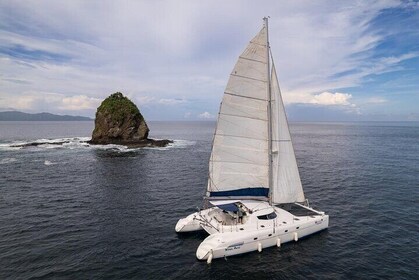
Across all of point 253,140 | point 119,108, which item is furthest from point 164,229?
point 119,108

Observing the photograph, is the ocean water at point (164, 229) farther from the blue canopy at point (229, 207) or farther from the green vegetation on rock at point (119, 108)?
the green vegetation on rock at point (119, 108)

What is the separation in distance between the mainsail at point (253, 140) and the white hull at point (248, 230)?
2.30 meters

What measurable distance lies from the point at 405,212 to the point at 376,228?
6.84 meters

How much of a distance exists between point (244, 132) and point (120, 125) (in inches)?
3241

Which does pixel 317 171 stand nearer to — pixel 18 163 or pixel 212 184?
pixel 212 184

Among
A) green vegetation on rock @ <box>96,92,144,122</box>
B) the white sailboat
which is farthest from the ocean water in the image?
green vegetation on rock @ <box>96,92,144,122</box>

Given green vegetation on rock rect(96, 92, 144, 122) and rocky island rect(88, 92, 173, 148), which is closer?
green vegetation on rock rect(96, 92, 144, 122)

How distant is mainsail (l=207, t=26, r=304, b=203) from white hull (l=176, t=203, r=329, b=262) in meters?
2.30

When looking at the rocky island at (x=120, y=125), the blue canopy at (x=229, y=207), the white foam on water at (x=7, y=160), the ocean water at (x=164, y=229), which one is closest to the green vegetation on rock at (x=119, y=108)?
the rocky island at (x=120, y=125)

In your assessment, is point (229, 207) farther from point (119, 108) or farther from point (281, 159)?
point (119, 108)

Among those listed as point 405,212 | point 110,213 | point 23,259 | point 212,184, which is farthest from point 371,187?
point 23,259

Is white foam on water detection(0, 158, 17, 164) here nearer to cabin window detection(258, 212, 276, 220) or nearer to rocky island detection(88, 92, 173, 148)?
rocky island detection(88, 92, 173, 148)

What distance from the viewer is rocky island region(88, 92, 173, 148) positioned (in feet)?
327

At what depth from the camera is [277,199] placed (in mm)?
28094
